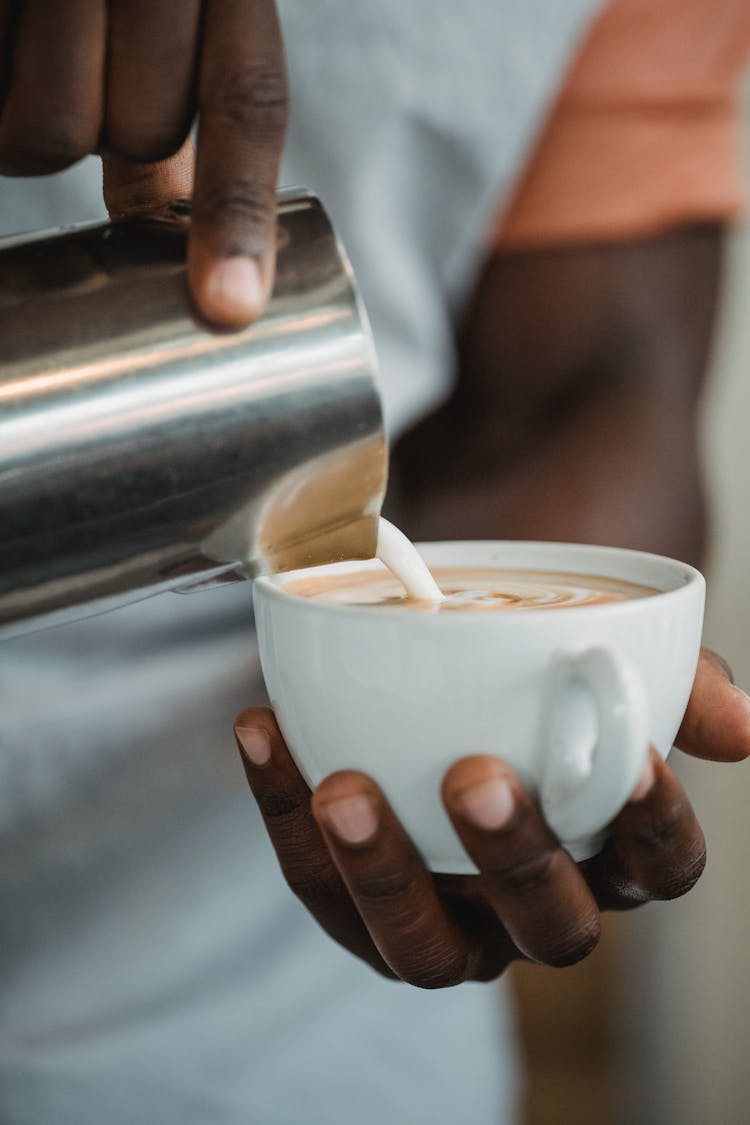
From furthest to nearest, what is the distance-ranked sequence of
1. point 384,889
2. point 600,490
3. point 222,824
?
point 600,490 < point 222,824 < point 384,889

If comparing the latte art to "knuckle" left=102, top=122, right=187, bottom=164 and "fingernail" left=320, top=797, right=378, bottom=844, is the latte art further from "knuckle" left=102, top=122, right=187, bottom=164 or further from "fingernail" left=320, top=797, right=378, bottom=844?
"knuckle" left=102, top=122, right=187, bottom=164

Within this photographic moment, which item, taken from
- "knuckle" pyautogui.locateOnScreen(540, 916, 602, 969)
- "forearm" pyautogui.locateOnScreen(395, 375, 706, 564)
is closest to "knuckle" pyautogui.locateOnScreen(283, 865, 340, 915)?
"knuckle" pyautogui.locateOnScreen(540, 916, 602, 969)

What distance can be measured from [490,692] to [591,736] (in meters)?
0.04

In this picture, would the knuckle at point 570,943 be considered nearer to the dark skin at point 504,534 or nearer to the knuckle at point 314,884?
the dark skin at point 504,534

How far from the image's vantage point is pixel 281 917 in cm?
80

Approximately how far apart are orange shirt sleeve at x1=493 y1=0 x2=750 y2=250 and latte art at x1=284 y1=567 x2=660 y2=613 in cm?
51

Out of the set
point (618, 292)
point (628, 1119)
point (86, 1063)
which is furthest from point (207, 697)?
point (628, 1119)

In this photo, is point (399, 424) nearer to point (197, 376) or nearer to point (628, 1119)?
point (197, 376)

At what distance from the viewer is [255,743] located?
52 cm

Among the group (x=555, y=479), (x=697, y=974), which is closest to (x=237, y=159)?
(x=555, y=479)

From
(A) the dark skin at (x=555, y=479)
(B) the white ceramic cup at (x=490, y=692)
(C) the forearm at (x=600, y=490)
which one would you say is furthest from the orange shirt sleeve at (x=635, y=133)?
(B) the white ceramic cup at (x=490, y=692)

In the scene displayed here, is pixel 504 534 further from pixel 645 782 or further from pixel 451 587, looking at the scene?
pixel 645 782

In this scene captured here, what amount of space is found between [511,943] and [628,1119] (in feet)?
4.11

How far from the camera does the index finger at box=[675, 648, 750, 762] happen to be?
56 centimetres
